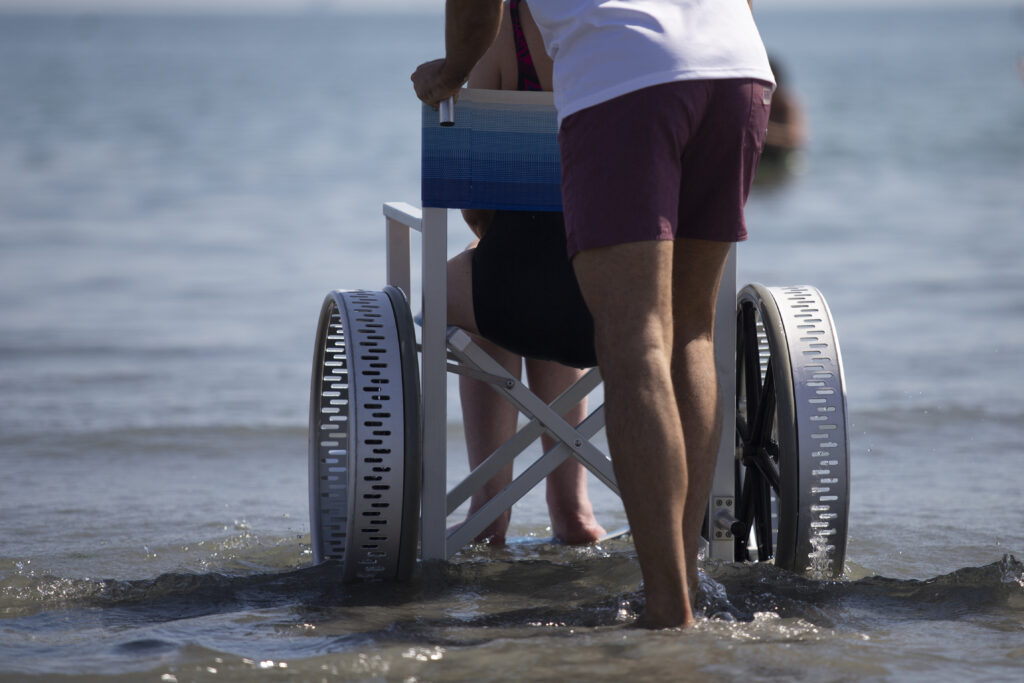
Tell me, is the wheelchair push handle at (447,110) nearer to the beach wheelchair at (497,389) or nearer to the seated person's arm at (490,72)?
the beach wheelchair at (497,389)

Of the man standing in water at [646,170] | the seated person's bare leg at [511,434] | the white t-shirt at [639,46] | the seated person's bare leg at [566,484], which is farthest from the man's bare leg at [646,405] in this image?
the seated person's bare leg at [566,484]

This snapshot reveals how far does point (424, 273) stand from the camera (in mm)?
2895

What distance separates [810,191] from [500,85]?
16.2 meters

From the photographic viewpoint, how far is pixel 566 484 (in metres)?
3.54

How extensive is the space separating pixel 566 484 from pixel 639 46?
1524 millimetres

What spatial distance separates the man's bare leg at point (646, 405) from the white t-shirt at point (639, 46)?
0.31 meters

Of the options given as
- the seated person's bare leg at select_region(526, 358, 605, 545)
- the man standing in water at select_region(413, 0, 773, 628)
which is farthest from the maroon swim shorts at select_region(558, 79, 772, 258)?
the seated person's bare leg at select_region(526, 358, 605, 545)

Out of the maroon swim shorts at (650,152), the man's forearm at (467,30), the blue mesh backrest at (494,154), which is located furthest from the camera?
the blue mesh backrest at (494,154)

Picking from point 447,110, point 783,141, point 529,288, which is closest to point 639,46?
point 447,110

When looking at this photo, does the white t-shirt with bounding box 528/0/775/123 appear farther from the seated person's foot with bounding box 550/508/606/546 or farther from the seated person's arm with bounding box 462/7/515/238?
the seated person's foot with bounding box 550/508/606/546

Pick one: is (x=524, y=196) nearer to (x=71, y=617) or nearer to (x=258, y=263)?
(x=71, y=617)

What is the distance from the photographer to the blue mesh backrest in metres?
2.89

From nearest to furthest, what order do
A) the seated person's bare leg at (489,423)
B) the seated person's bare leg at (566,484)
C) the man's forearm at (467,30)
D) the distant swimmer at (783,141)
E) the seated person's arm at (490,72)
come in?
the man's forearm at (467,30) → the seated person's arm at (490,72) → the seated person's bare leg at (489,423) → the seated person's bare leg at (566,484) → the distant swimmer at (783,141)

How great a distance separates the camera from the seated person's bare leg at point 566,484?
3516 mm
